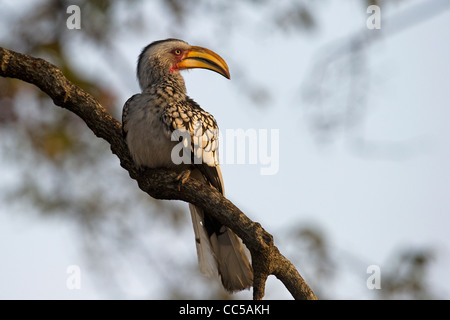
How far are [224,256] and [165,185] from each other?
721 millimetres

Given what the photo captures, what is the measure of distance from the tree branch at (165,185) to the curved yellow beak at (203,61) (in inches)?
34.3

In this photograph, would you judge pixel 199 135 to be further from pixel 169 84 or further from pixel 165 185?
pixel 169 84

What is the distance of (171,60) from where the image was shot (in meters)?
3.98

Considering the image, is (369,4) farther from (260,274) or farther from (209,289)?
(209,289)

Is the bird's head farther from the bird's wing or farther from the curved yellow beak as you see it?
the bird's wing

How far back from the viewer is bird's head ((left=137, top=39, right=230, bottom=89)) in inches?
153

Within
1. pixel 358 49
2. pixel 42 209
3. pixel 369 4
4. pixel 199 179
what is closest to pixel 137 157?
pixel 199 179

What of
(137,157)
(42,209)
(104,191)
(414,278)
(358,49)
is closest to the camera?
(137,157)

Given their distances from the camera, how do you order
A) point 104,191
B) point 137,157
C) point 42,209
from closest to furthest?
point 137,157 < point 42,209 < point 104,191

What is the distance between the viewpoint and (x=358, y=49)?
4.24 meters

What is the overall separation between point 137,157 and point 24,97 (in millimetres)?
2608

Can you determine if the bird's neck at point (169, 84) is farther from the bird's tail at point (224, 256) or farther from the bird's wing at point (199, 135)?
the bird's tail at point (224, 256)

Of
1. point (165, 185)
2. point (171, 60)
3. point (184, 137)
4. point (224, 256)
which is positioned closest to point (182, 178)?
point (165, 185)

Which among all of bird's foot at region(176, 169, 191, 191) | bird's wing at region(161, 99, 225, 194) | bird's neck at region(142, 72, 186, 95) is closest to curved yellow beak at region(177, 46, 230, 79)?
bird's neck at region(142, 72, 186, 95)
